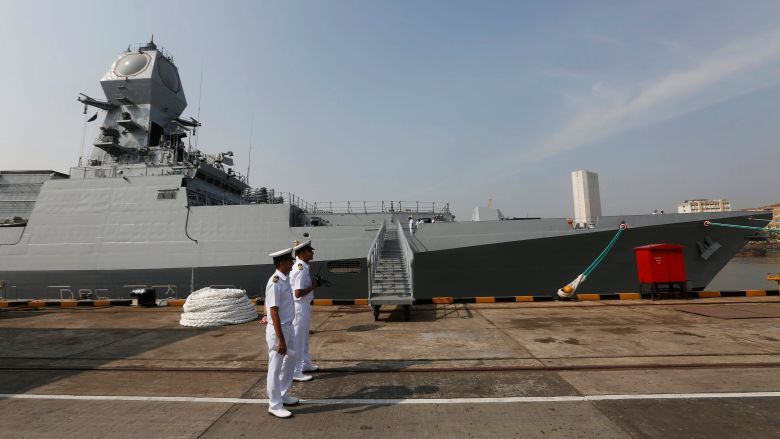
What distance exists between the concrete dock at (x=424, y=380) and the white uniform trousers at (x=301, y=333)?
191 millimetres

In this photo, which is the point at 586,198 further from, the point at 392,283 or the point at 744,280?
the point at 744,280

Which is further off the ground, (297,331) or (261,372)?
(297,331)

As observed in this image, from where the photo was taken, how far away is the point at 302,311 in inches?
148

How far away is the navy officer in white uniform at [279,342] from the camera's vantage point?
9.23 feet

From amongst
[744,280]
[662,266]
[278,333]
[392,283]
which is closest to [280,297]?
[278,333]

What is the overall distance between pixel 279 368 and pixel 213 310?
471 centimetres

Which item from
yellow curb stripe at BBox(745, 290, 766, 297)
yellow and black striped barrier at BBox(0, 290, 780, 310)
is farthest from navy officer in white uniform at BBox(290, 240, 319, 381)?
yellow curb stripe at BBox(745, 290, 766, 297)

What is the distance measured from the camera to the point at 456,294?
10828 mm

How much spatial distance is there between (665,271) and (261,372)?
9.13 meters

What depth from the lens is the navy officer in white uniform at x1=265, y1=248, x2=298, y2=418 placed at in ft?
9.23

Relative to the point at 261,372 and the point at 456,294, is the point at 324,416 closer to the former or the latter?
the point at 261,372

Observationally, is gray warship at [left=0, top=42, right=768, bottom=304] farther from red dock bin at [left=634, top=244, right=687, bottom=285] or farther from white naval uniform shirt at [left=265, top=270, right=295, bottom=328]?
white naval uniform shirt at [left=265, top=270, right=295, bottom=328]

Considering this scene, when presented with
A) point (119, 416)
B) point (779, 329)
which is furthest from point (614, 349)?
point (119, 416)

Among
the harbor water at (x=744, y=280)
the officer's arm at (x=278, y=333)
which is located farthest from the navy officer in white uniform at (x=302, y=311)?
the harbor water at (x=744, y=280)
